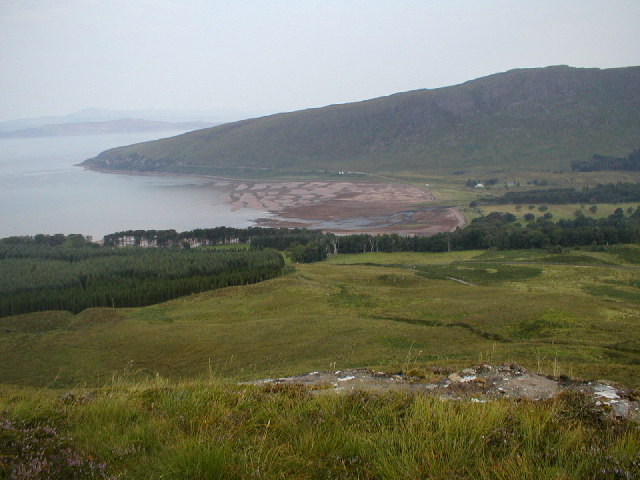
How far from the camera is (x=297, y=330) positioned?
3033 cm

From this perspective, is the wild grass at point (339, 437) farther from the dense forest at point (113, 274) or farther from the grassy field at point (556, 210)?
the grassy field at point (556, 210)

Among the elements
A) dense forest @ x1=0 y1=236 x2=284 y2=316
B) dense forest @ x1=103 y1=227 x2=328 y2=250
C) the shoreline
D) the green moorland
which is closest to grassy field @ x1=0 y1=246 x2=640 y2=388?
the green moorland

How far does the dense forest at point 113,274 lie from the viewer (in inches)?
2076

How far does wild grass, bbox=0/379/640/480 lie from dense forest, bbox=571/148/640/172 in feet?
591

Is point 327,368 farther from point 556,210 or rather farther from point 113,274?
point 556,210

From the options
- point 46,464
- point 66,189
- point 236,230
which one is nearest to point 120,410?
point 46,464

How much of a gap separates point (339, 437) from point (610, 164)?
7427 inches

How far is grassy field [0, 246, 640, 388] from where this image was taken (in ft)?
70.3

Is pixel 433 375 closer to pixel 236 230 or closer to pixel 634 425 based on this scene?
pixel 634 425

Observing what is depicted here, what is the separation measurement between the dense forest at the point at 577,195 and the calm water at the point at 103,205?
6521 cm

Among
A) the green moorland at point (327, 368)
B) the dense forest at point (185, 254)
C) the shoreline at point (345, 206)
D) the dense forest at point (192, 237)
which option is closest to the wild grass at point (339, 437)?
the green moorland at point (327, 368)

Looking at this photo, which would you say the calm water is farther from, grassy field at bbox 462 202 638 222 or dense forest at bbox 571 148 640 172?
dense forest at bbox 571 148 640 172

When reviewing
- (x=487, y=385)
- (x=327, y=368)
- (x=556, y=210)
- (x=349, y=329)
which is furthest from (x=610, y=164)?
(x=487, y=385)

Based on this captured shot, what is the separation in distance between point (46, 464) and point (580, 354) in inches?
859
